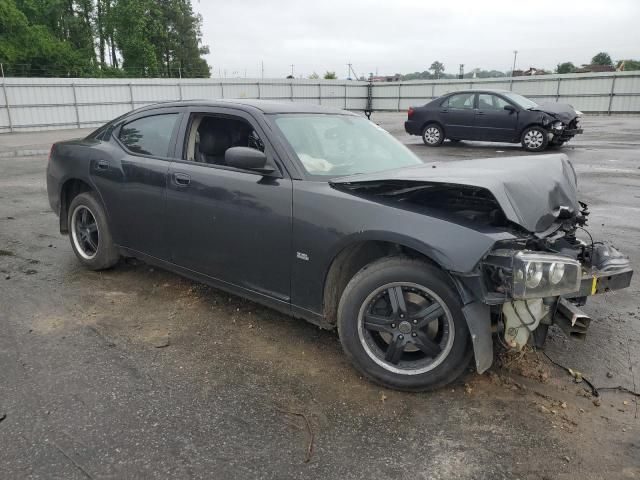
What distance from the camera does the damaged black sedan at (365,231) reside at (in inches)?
107

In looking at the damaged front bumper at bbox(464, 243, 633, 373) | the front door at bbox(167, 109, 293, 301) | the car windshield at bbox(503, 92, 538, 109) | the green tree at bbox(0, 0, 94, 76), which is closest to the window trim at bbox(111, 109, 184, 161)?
the front door at bbox(167, 109, 293, 301)

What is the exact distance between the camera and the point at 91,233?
4895 mm

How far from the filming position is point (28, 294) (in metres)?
4.35

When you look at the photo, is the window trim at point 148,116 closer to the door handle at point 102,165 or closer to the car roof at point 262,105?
the car roof at point 262,105

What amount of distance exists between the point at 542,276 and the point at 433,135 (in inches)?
550

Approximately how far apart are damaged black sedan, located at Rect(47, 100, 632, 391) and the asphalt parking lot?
0.30 m

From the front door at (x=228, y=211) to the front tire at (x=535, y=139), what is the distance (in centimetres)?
1186

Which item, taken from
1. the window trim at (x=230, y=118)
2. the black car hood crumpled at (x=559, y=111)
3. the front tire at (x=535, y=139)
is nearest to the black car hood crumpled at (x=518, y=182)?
the window trim at (x=230, y=118)

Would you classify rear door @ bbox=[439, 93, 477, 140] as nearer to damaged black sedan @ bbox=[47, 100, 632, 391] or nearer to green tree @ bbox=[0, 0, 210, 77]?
damaged black sedan @ bbox=[47, 100, 632, 391]

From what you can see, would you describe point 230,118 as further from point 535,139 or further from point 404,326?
point 535,139

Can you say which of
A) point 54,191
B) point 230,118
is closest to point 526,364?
point 230,118

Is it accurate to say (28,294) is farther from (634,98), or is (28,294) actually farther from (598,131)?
(634,98)

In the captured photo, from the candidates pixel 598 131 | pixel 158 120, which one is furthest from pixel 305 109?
pixel 598 131

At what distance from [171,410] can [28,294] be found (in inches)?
92.2
